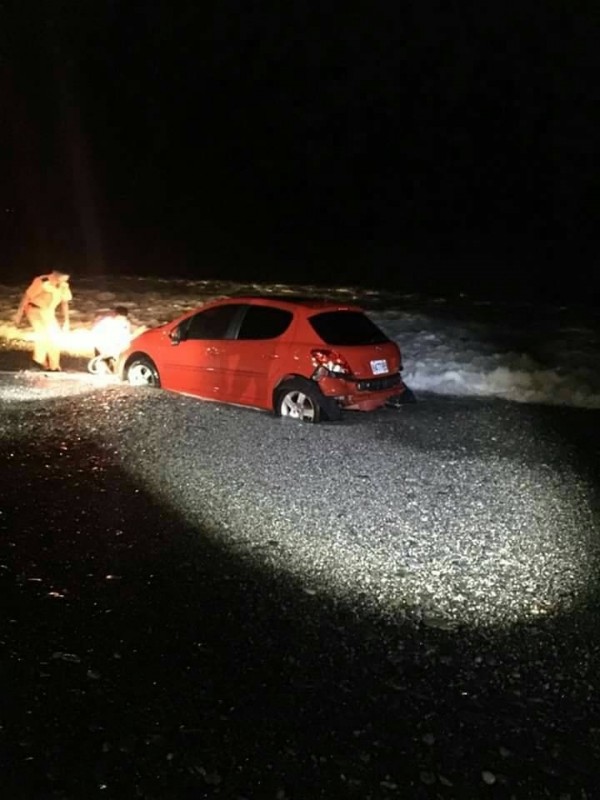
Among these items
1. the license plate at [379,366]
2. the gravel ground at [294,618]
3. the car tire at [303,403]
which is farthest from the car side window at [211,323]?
the gravel ground at [294,618]

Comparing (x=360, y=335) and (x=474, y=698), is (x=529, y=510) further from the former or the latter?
(x=360, y=335)

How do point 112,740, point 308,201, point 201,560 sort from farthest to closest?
1. point 308,201
2. point 201,560
3. point 112,740

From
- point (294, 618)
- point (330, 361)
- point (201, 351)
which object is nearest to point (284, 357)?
point (330, 361)

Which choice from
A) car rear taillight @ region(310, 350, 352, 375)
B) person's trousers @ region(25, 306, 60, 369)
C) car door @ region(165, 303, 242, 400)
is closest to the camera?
car rear taillight @ region(310, 350, 352, 375)

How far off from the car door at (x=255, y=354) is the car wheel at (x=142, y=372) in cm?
139

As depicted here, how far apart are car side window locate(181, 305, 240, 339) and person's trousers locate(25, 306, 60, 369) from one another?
130 inches

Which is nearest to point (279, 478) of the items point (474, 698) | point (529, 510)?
point (529, 510)

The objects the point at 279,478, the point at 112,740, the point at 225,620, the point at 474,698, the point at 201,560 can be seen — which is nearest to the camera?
the point at 112,740

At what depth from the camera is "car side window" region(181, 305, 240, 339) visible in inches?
442

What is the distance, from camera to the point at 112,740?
3840 millimetres

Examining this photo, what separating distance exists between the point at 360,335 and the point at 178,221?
50.5 m

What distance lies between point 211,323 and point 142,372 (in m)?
1.45

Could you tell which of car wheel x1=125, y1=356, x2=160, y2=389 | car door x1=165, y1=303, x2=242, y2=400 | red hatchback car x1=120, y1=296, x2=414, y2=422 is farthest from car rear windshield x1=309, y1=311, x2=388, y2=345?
car wheel x1=125, y1=356, x2=160, y2=389

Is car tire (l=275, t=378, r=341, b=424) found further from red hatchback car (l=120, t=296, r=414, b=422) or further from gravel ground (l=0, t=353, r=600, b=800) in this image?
gravel ground (l=0, t=353, r=600, b=800)
